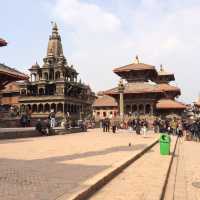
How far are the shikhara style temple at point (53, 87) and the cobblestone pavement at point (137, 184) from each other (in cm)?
6059

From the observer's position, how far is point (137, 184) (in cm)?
836

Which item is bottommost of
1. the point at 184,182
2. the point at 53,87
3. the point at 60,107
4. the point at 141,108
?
the point at 184,182

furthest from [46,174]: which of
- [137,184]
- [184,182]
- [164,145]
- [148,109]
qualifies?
[148,109]

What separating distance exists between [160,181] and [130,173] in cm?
118

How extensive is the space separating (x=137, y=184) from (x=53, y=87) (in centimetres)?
6818

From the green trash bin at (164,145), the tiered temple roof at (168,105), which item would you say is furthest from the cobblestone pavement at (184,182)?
the tiered temple roof at (168,105)

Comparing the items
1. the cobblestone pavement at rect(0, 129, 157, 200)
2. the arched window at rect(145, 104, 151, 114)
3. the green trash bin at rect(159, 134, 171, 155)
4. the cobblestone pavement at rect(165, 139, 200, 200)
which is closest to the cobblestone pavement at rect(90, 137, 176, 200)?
the cobblestone pavement at rect(165, 139, 200, 200)

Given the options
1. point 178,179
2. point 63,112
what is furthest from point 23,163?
point 63,112

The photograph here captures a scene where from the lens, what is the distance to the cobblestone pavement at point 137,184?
7.11m

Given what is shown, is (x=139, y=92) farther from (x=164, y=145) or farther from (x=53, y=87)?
(x=164, y=145)

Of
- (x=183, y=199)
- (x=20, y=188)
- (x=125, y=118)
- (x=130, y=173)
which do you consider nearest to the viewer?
(x=20, y=188)

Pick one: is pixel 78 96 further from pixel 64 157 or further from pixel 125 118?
pixel 64 157

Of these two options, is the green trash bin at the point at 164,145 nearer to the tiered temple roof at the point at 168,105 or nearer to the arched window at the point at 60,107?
the tiered temple roof at the point at 168,105

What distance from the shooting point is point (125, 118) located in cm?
4975
